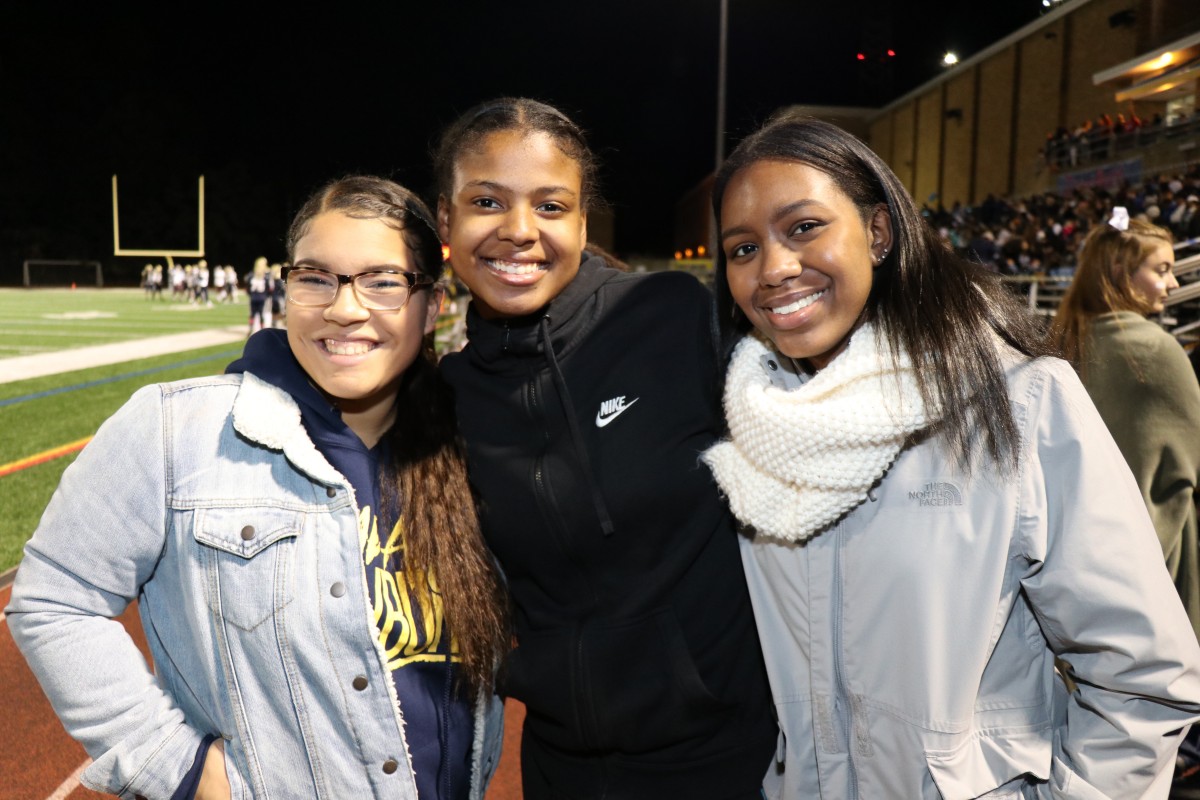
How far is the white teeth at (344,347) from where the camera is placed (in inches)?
→ 70.7

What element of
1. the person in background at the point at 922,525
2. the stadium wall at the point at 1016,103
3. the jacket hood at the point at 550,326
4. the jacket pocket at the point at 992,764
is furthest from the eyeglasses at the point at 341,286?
the stadium wall at the point at 1016,103

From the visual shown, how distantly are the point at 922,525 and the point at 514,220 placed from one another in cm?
106

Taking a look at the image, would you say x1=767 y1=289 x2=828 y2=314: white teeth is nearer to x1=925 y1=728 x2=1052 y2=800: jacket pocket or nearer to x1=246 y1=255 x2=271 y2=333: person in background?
x1=925 y1=728 x2=1052 y2=800: jacket pocket

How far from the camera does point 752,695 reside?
6.33 ft

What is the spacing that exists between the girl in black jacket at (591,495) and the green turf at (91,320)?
15591 millimetres

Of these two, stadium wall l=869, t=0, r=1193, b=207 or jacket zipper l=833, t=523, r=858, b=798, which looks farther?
stadium wall l=869, t=0, r=1193, b=207

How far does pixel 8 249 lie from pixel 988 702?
50447mm

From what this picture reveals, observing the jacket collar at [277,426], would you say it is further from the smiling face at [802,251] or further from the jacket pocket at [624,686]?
the smiling face at [802,251]

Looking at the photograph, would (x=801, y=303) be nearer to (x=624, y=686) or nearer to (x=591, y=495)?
(x=591, y=495)

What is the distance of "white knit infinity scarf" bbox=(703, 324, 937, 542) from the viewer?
152 centimetres

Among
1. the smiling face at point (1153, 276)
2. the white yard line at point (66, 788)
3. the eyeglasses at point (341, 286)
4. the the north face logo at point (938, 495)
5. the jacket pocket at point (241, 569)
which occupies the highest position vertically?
the smiling face at point (1153, 276)

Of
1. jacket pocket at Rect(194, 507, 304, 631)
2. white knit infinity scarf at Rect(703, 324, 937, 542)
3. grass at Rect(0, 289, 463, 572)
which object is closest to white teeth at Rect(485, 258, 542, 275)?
white knit infinity scarf at Rect(703, 324, 937, 542)

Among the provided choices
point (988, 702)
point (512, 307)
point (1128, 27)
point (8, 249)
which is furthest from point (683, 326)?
point (8, 249)

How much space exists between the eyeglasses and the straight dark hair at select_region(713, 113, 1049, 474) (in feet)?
2.47
